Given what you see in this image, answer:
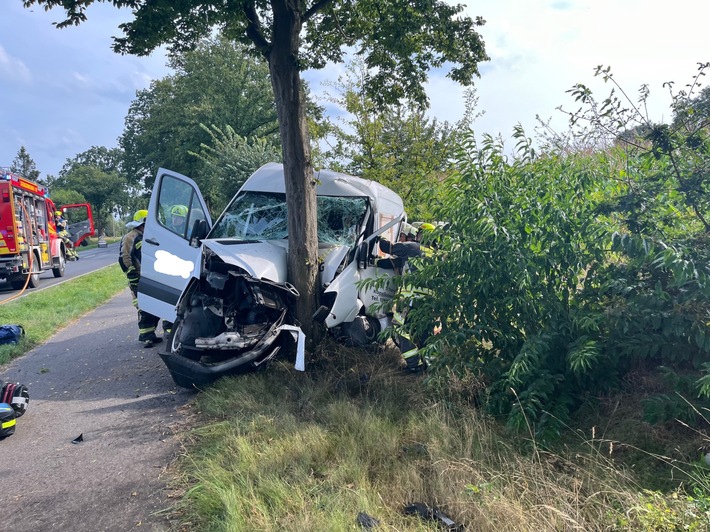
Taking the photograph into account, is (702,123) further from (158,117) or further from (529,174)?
(158,117)

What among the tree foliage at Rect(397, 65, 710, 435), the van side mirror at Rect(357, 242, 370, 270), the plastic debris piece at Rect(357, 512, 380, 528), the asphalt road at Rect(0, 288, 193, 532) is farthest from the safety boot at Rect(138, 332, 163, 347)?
the plastic debris piece at Rect(357, 512, 380, 528)

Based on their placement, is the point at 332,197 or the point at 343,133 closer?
the point at 332,197

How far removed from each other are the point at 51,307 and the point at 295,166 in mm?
8252

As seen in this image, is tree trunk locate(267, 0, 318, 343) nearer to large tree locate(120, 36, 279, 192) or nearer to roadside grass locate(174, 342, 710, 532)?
roadside grass locate(174, 342, 710, 532)

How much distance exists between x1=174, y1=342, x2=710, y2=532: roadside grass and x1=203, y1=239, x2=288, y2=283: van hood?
125 cm

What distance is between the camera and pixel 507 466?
3387mm

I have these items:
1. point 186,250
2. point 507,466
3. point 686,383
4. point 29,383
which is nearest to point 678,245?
point 686,383

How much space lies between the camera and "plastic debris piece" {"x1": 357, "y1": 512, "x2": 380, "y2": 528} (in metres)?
2.91

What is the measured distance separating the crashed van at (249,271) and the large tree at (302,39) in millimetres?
362

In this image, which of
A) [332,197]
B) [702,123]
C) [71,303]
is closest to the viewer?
[702,123]

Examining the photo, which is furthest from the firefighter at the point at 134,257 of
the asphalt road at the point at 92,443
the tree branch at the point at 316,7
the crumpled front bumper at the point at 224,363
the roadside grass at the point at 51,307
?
the tree branch at the point at 316,7

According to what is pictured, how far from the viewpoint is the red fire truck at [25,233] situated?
15.1m

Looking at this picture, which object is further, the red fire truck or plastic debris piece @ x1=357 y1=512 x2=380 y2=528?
the red fire truck

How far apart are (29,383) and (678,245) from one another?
6894mm
